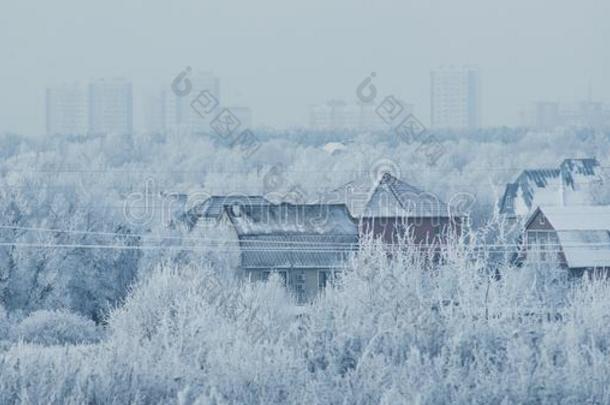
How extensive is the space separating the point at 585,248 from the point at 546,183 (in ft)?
68.5

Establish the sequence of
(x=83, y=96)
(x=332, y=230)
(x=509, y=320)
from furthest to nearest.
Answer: (x=83, y=96) < (x=332, y=230) < (x=509, y=320)

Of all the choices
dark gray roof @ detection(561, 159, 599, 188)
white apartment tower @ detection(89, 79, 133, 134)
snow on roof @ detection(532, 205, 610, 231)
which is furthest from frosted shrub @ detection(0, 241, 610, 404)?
white apartment tower @ detection(89, 79, 133, 134)

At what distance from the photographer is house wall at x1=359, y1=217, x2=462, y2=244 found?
29891mm

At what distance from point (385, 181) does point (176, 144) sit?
121 ft

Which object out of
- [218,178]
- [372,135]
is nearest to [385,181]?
[218,178]

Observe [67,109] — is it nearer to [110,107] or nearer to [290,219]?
[110,107]

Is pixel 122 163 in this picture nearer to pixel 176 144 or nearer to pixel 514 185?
pixel 176 144

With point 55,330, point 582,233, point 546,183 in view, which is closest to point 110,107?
point 546,183

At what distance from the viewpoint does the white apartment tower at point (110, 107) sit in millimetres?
62859

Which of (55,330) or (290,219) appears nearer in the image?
(55,330)

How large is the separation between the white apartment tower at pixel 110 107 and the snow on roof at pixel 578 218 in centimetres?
3532

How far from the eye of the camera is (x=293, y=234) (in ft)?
98.5

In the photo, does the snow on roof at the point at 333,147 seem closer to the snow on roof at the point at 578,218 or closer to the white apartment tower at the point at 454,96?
the white apartment tower at the point at 454,96

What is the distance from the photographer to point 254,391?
11867 millimetres
